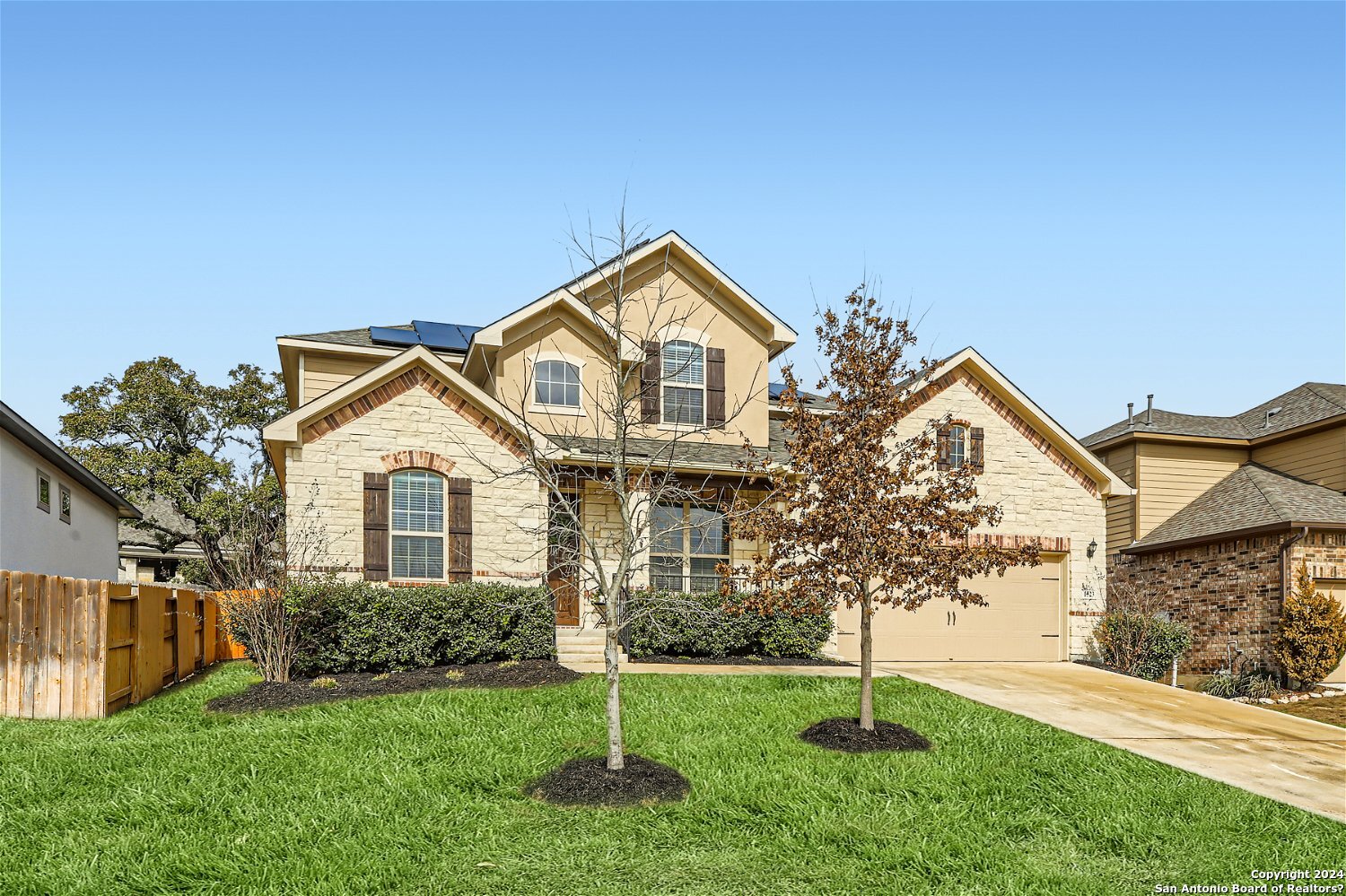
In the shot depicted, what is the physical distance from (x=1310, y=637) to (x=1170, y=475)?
6141mm

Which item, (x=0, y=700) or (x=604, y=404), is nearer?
(x=0, y=700)

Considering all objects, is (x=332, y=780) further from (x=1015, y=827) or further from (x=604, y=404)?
(x=604, y=404)

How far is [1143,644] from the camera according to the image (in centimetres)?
1741

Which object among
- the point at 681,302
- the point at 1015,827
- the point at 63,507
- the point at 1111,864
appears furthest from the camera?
the point at 63,507

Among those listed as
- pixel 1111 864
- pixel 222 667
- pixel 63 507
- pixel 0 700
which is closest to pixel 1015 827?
pixel 1111 864

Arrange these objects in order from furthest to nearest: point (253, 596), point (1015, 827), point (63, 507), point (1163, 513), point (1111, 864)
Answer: point (1163, 513)
point (63, 507)
point (253, 596)
point (1015, 827)
point (1111, 864)

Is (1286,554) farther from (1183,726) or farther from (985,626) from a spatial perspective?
(1183,726)

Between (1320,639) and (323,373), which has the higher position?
(323,373)

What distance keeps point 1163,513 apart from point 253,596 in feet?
65.1

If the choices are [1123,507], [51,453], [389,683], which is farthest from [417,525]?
[1123,507]

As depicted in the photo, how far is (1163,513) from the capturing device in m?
22.0

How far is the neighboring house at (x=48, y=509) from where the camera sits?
16375 mm

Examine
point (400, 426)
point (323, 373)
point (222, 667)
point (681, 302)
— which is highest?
point (681, 302)

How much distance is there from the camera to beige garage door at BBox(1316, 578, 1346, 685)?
17547 mm
